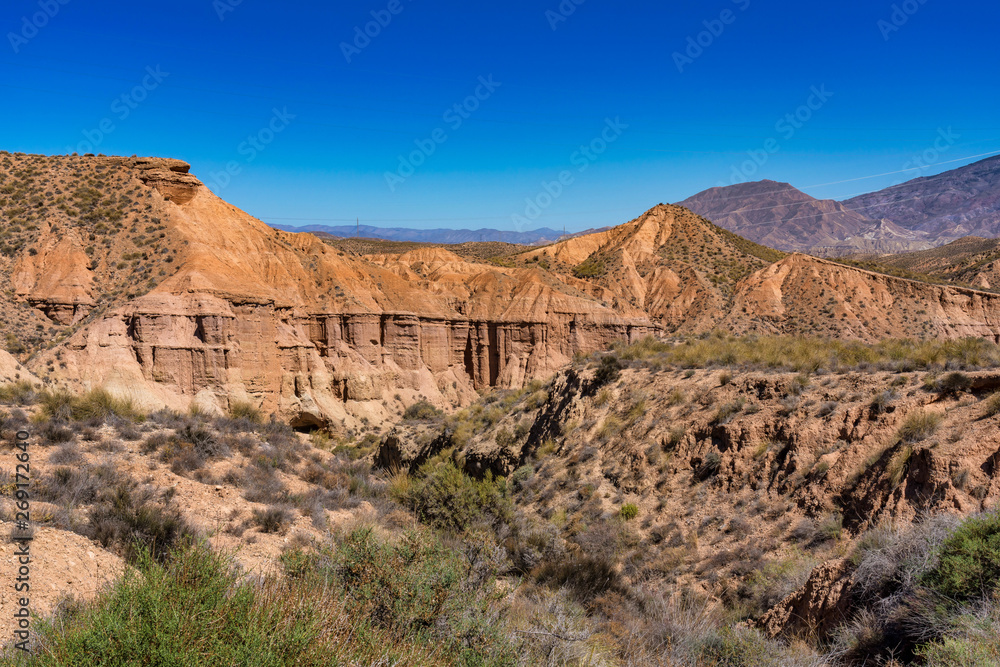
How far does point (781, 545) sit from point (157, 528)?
448 inches

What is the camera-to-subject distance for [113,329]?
25594mm

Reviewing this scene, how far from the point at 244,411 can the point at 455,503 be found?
1665cm

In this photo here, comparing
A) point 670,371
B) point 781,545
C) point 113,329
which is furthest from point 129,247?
point 781,545

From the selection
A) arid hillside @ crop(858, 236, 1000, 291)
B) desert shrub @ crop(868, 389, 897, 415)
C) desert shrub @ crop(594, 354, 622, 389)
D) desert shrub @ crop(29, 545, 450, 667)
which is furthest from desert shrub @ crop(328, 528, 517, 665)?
arid hillside @ crop(858, 236, 1000, 291)

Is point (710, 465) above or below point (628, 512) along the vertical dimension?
above

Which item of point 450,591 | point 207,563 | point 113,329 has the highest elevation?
point 113,329

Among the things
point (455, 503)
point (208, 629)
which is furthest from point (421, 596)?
point (455, 503)

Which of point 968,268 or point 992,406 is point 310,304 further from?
point 968,268

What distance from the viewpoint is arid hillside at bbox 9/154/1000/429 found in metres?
26.7

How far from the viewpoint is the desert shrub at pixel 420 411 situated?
37.9 m

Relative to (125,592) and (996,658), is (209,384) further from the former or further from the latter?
(996,658)

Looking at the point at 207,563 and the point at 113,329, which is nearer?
the point at 207,563

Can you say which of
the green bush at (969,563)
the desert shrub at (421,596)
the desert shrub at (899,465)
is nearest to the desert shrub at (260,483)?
the desert shrub at (421,596)

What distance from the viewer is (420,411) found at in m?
38.7
